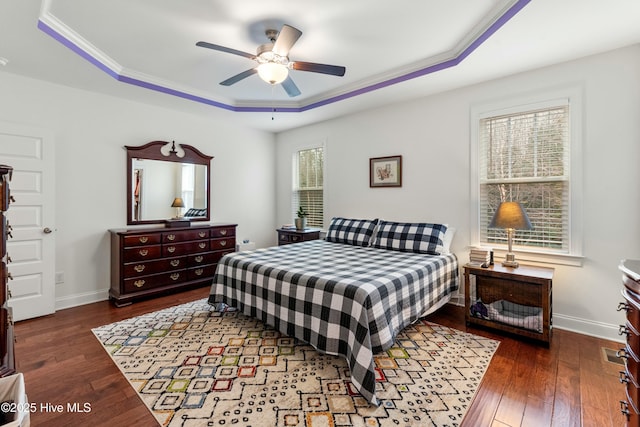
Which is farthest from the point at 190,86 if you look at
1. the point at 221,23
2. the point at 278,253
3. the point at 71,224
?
the point at 278,253

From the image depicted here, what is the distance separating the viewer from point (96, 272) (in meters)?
3.73

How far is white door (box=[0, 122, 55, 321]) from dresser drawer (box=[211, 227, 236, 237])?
179 cm

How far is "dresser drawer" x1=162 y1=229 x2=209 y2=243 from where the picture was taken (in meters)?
3.92

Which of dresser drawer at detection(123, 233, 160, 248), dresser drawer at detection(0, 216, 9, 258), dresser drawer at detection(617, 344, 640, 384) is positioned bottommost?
dresser drawer at detection(617, 344, 640, 384)

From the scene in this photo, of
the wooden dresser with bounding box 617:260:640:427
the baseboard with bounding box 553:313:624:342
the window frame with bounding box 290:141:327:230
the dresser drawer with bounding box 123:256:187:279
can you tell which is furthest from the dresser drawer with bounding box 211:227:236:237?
the wooden dresser with bounding box 617:260:640:427

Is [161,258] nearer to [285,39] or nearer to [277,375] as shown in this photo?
[277,375]

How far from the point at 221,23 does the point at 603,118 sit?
3458 millimetres

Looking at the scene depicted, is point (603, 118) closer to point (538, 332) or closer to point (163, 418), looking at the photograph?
point (538, 332)

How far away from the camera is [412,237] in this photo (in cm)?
345

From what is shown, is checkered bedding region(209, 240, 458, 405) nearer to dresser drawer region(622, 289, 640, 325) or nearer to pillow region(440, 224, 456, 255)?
pillow region(440, 224, 456, 255)

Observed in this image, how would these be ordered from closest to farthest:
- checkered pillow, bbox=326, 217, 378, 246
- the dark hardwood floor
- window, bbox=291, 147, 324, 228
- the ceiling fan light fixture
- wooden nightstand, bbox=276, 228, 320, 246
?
the dark hardwood floor
the ceiling fan light fixture
checkered pillow, bbox=326, 217, 378, 246
wooden nightstand, bbox=276, 228, 320, 246
window, bbox=291, 147, 324, 228

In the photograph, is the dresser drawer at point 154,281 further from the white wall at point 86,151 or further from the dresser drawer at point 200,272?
the white wall at point 86,151

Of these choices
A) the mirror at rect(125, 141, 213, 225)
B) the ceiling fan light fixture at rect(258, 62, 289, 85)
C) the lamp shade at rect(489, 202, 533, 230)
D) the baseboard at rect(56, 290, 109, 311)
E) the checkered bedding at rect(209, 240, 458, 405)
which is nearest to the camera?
the checkered bedding at rect(209, 240, 458, 405)

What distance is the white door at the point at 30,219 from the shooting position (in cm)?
304
